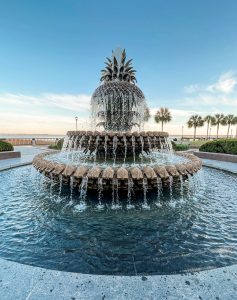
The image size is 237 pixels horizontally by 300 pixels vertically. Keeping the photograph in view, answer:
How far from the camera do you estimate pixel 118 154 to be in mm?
8734

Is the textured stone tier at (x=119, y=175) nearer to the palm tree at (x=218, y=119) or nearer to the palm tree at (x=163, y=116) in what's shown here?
the palm tree at (x=163, y=116)

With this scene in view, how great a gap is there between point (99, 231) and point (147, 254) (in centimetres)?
122

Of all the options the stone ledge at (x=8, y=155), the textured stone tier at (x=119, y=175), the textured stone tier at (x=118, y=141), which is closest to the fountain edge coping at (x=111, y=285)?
the textured stone tier at (x=119, y=175)

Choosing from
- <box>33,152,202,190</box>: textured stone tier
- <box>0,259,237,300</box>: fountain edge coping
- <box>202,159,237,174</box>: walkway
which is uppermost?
<box>33,152,202,190</box>: textured stone tier

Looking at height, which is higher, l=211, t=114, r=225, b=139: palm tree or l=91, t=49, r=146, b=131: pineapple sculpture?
l=211, t=114, r=225, b=139: palm tree

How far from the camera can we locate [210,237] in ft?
13.6

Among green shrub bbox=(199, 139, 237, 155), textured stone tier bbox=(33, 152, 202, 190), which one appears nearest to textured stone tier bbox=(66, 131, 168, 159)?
textured stone tier bbox=(33, 152, 202, 190)

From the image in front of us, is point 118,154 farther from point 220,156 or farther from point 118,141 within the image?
point 220,156

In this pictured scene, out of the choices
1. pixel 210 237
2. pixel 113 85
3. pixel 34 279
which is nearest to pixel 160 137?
pixel 113 85

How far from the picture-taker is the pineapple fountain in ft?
19.0

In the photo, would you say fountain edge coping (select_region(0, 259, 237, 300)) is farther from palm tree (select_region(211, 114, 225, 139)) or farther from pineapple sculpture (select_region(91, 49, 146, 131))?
palm tree (select_region(211, 114, 225, 139))

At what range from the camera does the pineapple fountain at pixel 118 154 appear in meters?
5.79

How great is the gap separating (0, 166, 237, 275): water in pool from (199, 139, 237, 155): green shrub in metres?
12.0

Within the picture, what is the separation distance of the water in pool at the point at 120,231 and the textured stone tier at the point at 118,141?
203 centimetres
